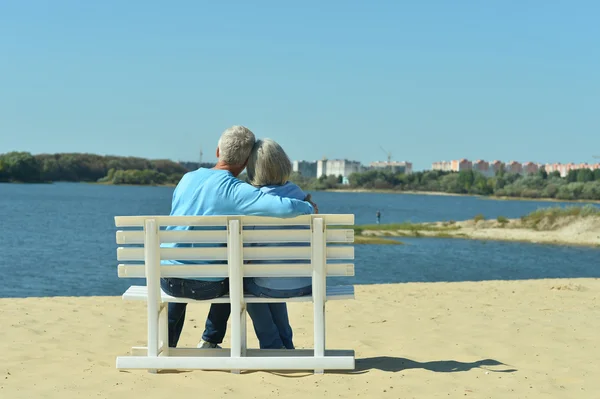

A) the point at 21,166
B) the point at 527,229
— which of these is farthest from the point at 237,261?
the point at 21,166

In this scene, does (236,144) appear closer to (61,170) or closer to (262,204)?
(262,204)

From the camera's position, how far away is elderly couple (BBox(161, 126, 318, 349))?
15.3ft

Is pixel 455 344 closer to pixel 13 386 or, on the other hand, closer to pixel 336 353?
pixel 336 353

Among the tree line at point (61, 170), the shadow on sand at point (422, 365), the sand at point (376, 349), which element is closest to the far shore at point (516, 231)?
the sand at point (376, 349)

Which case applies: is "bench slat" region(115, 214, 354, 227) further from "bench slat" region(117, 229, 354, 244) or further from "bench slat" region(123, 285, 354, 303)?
"bench slat" region(123, 285, 354, 303)

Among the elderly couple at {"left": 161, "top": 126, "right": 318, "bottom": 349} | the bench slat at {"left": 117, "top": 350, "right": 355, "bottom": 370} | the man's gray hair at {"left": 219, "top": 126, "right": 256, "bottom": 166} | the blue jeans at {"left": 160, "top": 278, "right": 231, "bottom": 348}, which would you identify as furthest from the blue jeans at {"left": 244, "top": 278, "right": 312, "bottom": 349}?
the man's gray hair at {"left": 219, "top": 126, "right": 256, "bottom": 166}

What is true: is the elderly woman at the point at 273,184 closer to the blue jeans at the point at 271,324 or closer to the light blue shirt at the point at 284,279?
the light blue shirt at the point at 284,279

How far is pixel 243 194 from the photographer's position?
15.4 ft

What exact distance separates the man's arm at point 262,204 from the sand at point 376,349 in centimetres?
102

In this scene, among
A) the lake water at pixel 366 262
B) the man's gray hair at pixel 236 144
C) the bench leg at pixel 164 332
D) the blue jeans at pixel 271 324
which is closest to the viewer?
the man's gray hair at pixel 236 144

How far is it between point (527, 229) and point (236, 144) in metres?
47.1

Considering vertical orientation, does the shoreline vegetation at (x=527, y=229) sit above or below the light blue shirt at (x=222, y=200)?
below

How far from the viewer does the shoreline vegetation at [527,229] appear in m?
45.9

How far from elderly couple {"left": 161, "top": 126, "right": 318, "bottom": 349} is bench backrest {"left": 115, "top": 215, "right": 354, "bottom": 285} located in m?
0.10
